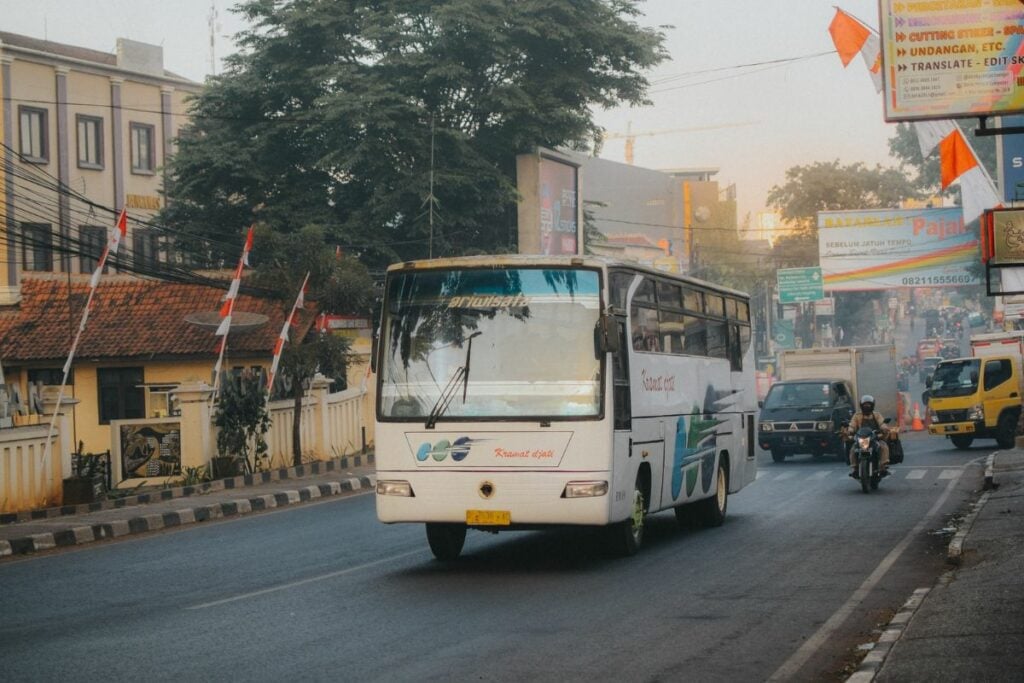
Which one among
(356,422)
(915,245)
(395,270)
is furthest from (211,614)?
(915,245)

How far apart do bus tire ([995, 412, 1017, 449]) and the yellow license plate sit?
26578 millimetres

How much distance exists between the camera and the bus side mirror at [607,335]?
1287cm

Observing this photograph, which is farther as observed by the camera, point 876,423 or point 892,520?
point 876,423

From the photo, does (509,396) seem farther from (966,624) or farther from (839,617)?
(966,624)

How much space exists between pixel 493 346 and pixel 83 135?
43801 millimetres

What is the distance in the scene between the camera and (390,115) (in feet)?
136

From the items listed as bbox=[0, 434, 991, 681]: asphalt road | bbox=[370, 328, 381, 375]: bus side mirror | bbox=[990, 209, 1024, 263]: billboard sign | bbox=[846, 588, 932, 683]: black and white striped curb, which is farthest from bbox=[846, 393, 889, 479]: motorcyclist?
bbox=[846, 588, 932, 683]: black and white striped curb

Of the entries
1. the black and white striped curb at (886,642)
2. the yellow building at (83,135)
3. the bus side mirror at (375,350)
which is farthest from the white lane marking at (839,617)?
the yellow building at (83,135)

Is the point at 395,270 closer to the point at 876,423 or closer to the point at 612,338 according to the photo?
the point at 612,338

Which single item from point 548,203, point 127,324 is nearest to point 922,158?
point 548,203

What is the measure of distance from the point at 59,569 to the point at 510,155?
3209 cm

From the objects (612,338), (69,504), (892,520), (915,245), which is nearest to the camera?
(612,338)

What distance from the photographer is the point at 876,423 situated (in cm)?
2306

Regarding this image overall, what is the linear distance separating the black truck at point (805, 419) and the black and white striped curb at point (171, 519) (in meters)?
11.5
